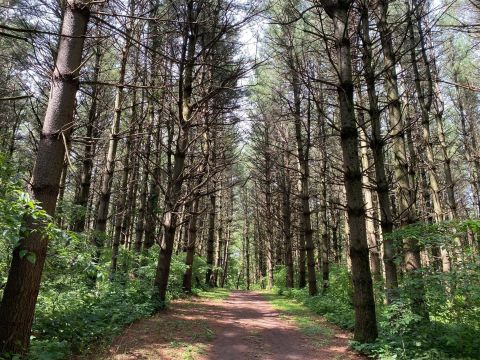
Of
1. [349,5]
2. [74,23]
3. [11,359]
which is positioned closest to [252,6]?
[349,5]

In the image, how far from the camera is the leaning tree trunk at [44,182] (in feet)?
11.5

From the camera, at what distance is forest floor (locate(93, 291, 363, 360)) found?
5507 mm

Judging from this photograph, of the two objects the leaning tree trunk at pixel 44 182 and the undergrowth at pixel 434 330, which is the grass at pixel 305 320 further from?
the leaning tree trunk at pixel 44 182

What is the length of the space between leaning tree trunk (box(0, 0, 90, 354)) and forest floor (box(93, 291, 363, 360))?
1.75 meters

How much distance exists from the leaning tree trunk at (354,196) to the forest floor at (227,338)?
1.92 ft

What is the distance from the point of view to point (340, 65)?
5.95 m

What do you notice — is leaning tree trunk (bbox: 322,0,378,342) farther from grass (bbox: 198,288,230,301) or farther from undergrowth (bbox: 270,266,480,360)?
grass (bbox: 198,288,230,301)

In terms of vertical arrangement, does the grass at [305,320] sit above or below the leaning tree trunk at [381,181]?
below

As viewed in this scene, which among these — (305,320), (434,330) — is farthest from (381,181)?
(305,320)

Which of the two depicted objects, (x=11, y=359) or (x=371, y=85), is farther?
(x=371, y=85)

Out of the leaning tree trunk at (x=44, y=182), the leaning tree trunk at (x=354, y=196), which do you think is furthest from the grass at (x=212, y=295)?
the leaning tree trunk at (x=44, y=182)

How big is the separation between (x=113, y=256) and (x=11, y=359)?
7.20 m

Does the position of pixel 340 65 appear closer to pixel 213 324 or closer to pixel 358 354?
pixel 358 354

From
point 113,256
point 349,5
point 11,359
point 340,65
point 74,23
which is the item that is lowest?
point 11,359
